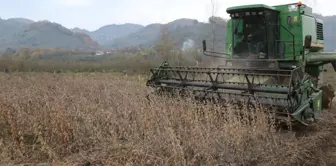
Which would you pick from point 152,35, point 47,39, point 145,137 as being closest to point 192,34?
point 47,39

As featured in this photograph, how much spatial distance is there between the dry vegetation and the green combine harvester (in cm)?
49

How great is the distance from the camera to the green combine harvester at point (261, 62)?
5293 mm

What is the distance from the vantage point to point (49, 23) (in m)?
110

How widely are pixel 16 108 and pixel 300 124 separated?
4.14 m

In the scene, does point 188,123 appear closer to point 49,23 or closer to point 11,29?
point 49,23

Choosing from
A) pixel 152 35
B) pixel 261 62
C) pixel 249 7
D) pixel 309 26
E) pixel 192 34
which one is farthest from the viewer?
pixel 152 35

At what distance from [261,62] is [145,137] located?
138 inches

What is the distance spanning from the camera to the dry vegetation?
367 centimetres

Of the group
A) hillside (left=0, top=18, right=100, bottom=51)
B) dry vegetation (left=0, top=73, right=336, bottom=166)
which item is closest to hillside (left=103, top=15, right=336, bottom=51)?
hillside (left=0, top=18, right=100, bottom=51)

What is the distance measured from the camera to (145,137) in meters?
4.14

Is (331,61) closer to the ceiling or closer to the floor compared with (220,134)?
closer to the ceiling

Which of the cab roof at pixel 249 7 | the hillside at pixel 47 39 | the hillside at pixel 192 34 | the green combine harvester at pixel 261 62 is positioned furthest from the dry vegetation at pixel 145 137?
the hillside at pixel 47 39

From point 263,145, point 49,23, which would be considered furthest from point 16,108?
point 49,23

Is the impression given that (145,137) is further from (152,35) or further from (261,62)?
(152,35)
